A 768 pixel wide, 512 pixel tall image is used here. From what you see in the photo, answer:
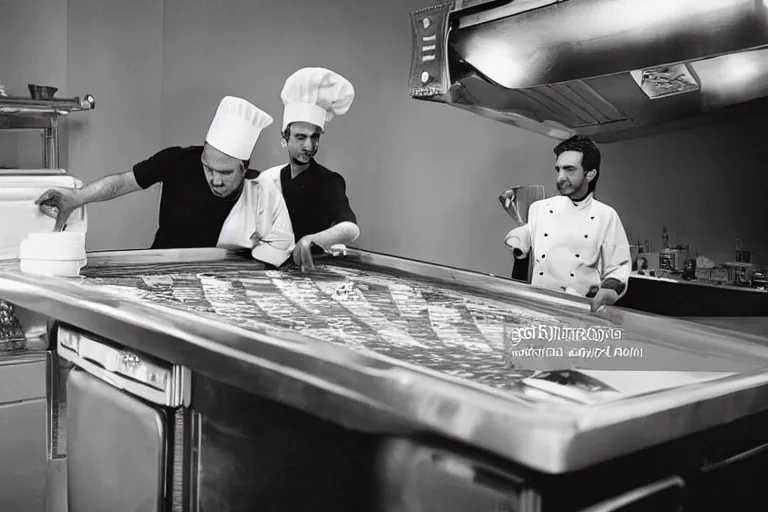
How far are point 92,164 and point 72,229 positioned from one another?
0.38 metres

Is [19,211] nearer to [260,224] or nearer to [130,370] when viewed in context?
[260,224]

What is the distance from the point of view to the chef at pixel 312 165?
3.30m

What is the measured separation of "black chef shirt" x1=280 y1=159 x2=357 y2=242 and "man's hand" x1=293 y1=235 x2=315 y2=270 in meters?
0.21

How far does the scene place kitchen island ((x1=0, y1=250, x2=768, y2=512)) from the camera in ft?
3.32

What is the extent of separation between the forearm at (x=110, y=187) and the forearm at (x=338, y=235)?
0.86m

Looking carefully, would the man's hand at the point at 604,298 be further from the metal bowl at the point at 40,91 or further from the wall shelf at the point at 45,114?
the metal bowl at the point at 40,91

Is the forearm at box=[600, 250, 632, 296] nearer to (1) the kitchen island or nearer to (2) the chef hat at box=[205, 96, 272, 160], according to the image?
(1) the kitchen island

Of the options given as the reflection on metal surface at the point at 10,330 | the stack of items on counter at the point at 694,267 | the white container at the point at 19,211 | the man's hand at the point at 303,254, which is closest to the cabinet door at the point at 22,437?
the reflection on metal surface at the point at 10,330

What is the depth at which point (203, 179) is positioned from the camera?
3.19 meters

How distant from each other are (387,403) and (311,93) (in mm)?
2450

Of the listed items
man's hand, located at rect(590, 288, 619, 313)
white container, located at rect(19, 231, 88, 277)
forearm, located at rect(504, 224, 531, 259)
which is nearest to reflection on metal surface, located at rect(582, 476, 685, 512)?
man's hand, located at rect(590, 288, 619, 313)

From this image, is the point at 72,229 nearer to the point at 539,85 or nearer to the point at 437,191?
the point at 437,191

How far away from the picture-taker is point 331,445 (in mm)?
1332

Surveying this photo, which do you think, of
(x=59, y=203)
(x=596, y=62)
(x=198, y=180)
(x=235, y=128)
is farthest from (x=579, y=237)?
(x=59, y=203)
